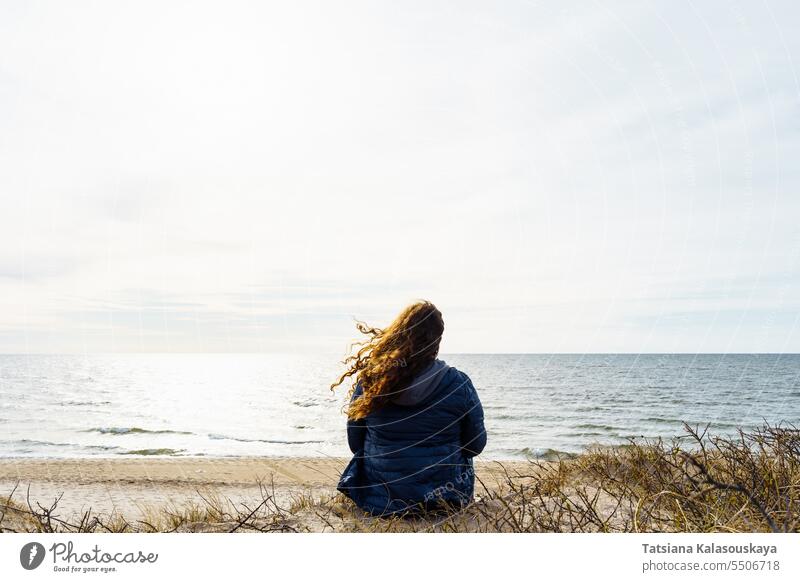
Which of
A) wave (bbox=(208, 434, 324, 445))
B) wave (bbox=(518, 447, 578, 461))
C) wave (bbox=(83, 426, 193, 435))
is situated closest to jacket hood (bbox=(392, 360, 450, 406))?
wave (bbox=(518, 447, 578, 461))

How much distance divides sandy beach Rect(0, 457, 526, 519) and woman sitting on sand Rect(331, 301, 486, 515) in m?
2.36

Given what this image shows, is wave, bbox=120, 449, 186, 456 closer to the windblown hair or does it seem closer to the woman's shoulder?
the windblown hair

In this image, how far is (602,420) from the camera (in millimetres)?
18203

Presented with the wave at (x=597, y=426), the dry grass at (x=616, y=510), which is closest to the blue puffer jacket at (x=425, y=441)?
the dry grass at (x=616, y=510)

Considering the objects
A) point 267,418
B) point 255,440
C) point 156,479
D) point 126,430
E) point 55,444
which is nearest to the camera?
point 156,479

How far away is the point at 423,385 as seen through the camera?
12.2 ft

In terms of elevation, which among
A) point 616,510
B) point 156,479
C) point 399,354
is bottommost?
point 156,479

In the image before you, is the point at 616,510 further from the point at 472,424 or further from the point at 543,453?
the point at 543,453

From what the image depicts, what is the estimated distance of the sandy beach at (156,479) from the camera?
263 inches
